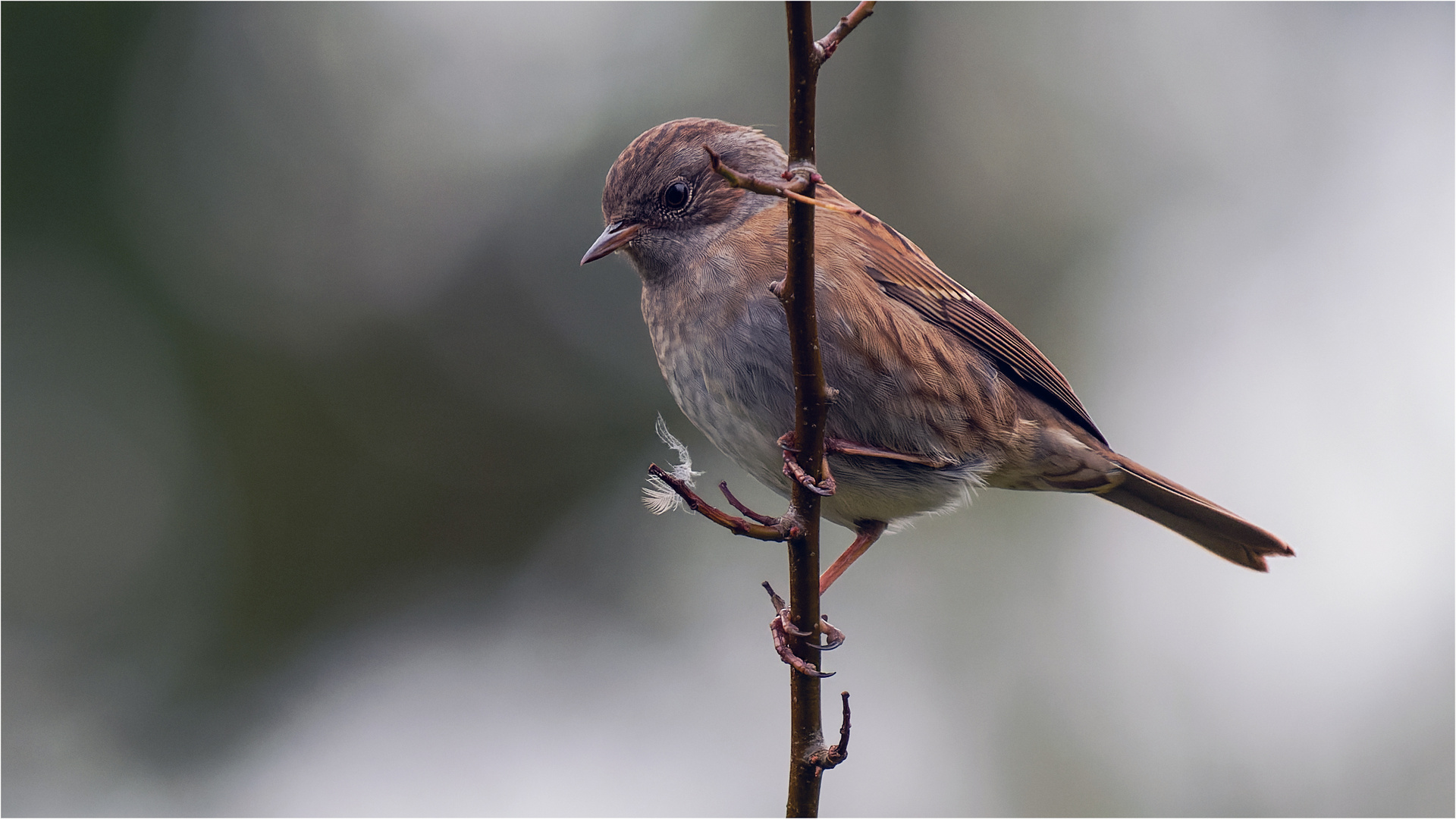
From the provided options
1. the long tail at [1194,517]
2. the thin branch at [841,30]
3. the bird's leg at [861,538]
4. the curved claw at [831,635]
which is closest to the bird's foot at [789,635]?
the curved claw at [831,635]

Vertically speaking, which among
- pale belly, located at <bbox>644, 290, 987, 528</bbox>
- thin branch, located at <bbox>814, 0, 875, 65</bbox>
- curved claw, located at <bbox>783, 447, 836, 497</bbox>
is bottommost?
curved claw, located at <bbox>783, 447, 836, 497</bbox>

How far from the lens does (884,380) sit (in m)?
3.63

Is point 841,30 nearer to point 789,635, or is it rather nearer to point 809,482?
point 809,482

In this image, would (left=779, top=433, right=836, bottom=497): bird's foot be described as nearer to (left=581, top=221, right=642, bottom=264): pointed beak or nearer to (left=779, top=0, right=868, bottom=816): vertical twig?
(left=779, top=0, right=868, bottom=816): vertical twig

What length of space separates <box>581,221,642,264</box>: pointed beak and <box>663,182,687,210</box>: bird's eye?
0.16 metres

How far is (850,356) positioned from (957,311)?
789mm

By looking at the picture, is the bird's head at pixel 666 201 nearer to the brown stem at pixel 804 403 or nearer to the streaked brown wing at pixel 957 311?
the streaked brown wing at pixel 957 311

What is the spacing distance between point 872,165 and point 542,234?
118 inches

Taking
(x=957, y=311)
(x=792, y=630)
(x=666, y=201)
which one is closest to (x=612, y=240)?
(x=666, y=201)

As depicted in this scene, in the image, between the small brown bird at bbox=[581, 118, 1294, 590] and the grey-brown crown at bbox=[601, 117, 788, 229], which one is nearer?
the small brown bird at bbox=[581, 118, 1294, 590]

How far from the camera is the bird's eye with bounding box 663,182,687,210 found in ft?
13.2

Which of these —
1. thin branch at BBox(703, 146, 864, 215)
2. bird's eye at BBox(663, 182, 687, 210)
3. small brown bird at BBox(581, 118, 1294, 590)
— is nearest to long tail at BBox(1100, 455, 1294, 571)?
small brown bird at BBox(581, 118, 1294, 590)

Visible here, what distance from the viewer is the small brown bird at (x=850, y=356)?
3.58 m

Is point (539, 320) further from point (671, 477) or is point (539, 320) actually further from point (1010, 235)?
Answer: point (671, 477)
